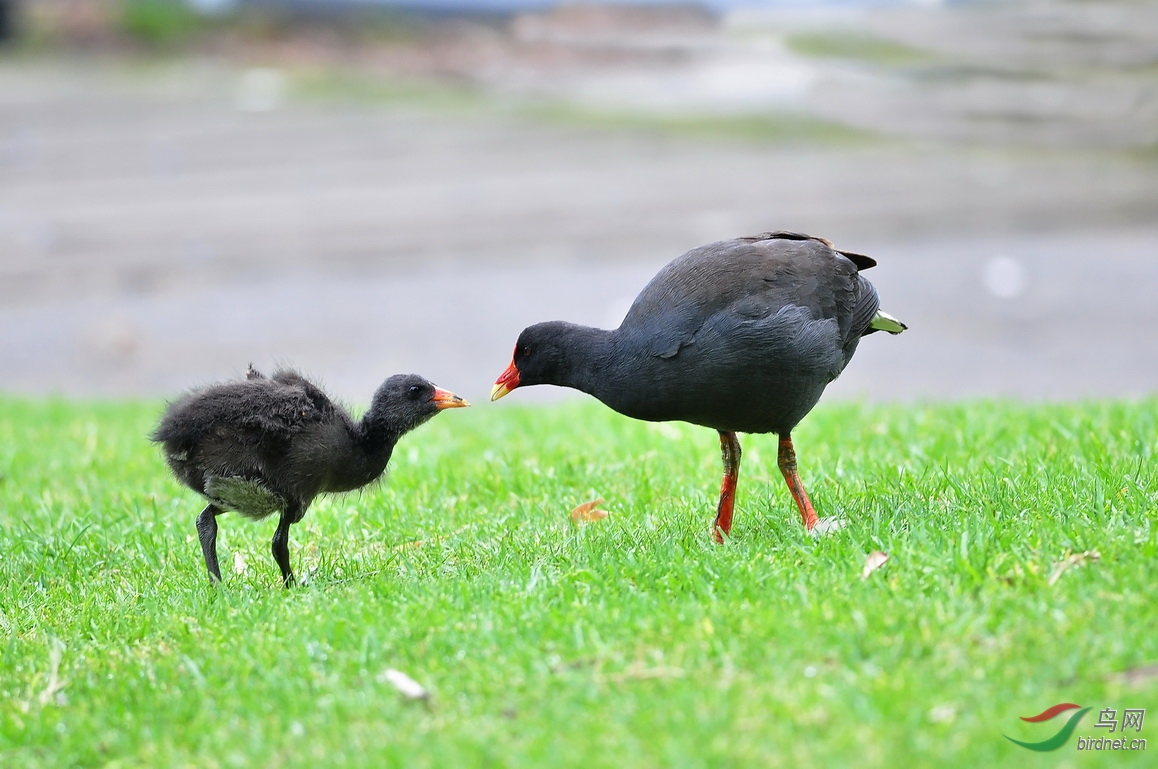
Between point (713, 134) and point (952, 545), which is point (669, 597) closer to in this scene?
point (952, 545)

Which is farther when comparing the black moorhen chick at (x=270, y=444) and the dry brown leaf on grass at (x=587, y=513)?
the dry brown leaf on grass at (x=587, y=513)

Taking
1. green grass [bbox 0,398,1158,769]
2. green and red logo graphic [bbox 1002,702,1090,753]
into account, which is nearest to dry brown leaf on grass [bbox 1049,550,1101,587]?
green grass [bbox 0,398,1158,769]

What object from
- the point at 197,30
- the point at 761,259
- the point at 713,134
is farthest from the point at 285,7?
the point at 761,259

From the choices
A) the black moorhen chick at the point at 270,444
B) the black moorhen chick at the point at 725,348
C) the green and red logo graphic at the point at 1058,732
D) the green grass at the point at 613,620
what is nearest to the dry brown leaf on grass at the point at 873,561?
the green grass at the point at 613,620

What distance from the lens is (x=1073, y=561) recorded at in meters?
3.85

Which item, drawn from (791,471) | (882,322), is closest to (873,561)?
(791,471)

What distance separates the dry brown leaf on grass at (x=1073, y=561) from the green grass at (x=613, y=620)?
0.02 metres

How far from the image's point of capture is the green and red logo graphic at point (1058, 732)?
2926 millimetres

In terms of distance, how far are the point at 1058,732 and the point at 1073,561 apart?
0.99 meters

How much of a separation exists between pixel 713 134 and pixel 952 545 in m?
12.6

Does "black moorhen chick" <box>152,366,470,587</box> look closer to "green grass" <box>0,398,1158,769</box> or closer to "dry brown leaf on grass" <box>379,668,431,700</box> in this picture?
"green grass" <box>0,398,1158,769</box>

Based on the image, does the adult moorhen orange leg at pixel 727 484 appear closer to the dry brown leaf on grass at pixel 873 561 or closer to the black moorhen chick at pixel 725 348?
the black moorhen chick at pixel 725 348

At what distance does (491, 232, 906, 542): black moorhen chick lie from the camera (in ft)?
14.7

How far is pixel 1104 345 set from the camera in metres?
9.54
